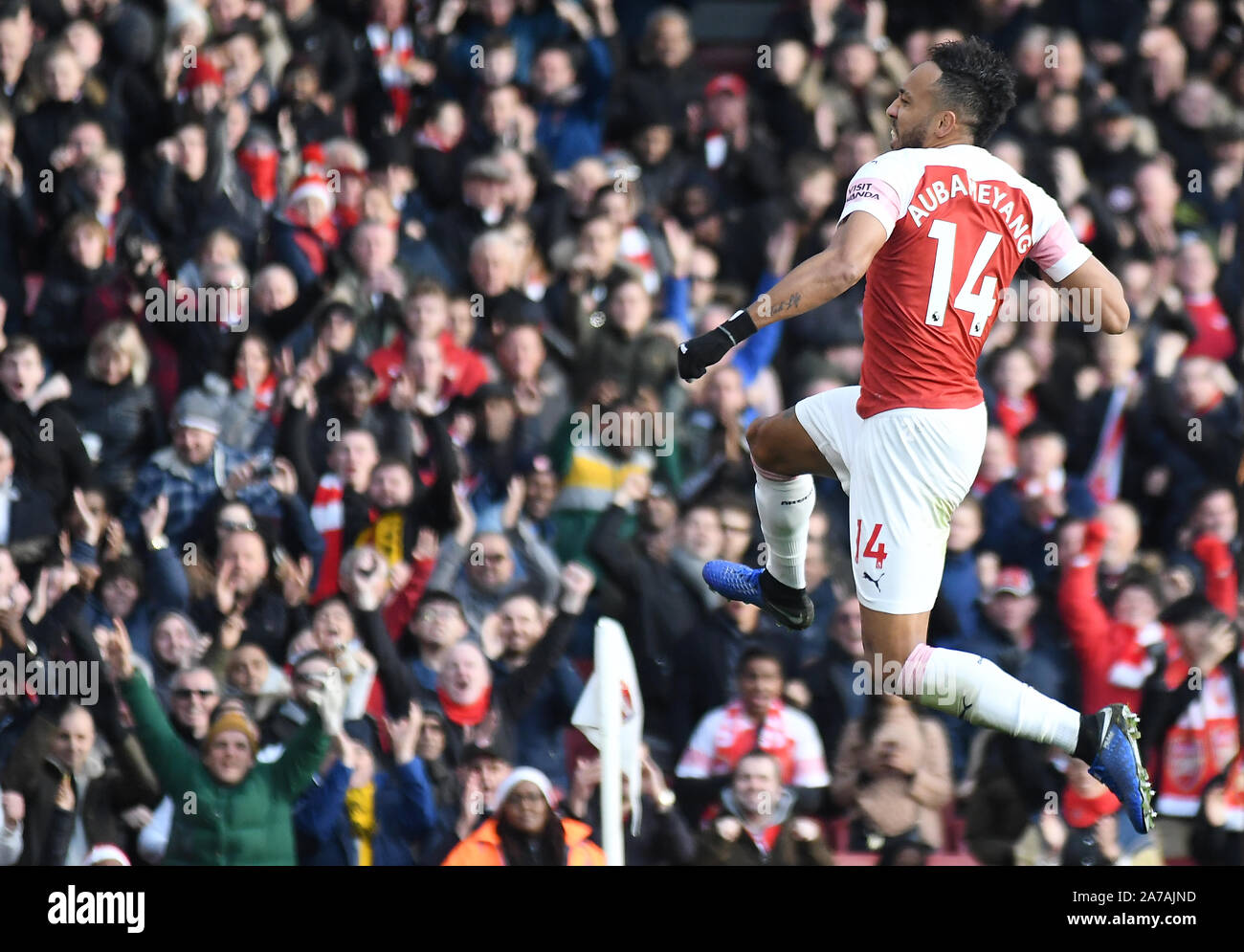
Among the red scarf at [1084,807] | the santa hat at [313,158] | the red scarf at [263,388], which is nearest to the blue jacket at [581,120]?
the santa hat at [313,158]

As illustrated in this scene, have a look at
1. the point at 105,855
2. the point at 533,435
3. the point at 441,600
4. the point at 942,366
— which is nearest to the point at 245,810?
the point at 105,855

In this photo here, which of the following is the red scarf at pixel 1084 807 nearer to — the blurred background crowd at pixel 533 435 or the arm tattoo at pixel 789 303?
the blurred background crowd at pixel 533 435

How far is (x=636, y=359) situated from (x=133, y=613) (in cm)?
245

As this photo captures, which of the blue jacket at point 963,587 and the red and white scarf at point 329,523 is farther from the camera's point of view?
the red and white scarf at point 329,523

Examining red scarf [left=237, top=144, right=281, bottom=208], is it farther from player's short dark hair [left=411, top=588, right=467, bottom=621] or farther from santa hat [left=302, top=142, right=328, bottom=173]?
player's short dark hair [left=411, top=588, right=467, bottom=621]

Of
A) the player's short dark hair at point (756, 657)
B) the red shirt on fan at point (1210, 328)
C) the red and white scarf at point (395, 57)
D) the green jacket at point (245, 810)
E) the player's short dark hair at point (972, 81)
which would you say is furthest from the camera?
the red and white scarf at point (395, 57)

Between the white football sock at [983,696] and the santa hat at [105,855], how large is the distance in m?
3.32

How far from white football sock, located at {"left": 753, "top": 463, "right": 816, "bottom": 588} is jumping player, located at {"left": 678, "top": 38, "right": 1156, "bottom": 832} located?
1.53 ft

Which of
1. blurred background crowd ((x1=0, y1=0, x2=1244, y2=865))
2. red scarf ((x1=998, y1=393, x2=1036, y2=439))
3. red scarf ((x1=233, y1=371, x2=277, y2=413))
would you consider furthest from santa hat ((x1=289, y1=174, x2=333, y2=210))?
red scarf ((x1=998, y1=393, x2=1036, y2=439))

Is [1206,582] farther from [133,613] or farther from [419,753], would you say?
[133,613]

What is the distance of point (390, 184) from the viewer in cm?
1040

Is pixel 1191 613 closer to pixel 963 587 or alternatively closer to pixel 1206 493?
pixel 1206 493

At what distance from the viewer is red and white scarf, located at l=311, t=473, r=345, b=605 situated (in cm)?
922

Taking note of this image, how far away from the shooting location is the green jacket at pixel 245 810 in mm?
8117
